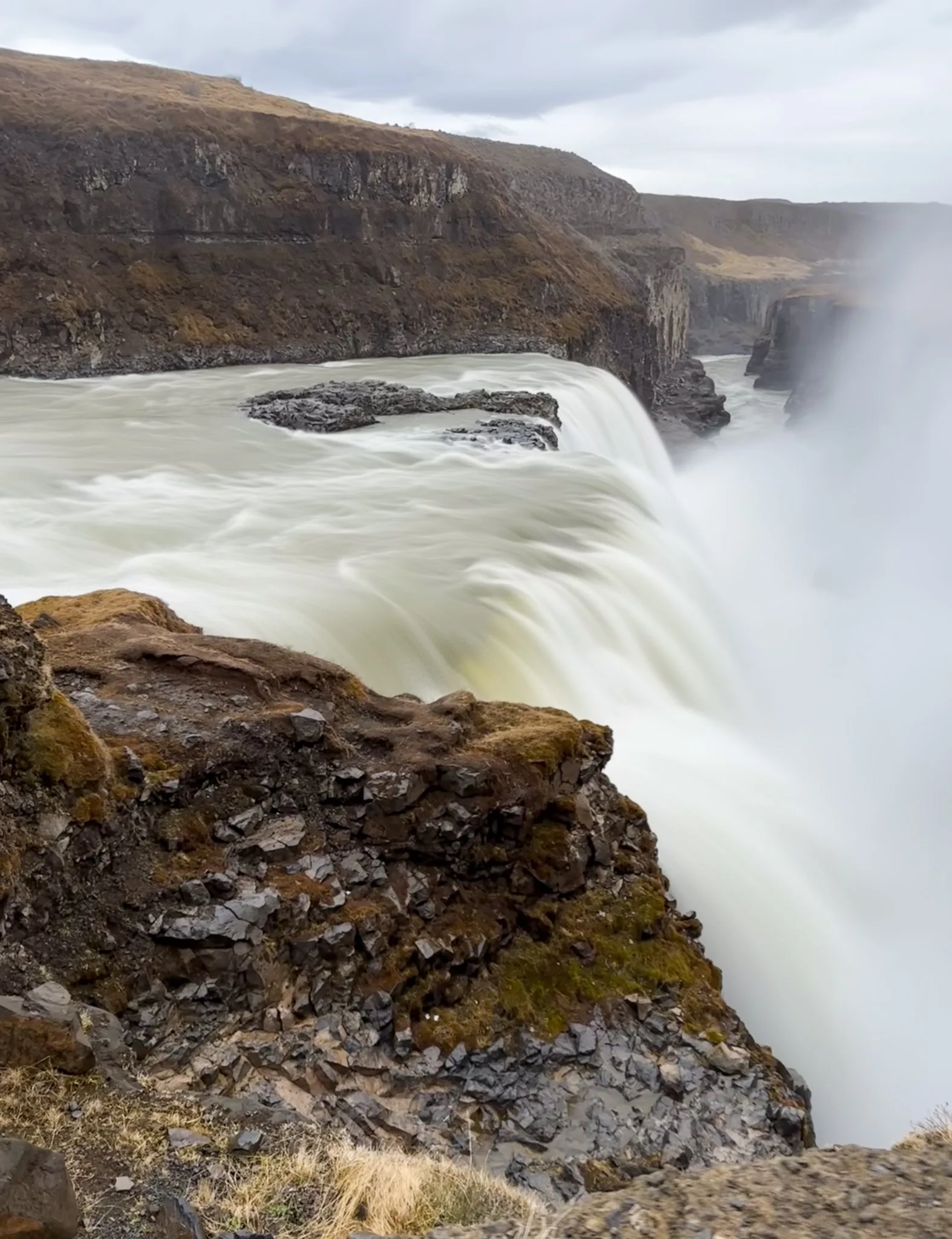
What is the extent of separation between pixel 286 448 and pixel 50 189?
95.0 feet

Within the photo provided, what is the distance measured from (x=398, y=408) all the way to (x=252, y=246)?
2409 centimetres

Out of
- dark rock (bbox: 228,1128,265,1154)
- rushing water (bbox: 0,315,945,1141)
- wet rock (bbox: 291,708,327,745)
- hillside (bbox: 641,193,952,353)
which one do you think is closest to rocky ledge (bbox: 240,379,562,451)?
rushing water (bbox: 0,315,945,1141)

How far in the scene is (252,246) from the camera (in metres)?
53.2

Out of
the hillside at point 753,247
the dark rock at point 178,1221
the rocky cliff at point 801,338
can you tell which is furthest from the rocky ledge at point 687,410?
the dark rock at point 178,1221

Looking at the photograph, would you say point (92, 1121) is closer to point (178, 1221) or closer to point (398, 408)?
point (178, 1221)

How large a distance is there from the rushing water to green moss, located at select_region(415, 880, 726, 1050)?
1611 millimetres

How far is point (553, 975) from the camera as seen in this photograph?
26.6ft

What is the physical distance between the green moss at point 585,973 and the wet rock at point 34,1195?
3.47 m

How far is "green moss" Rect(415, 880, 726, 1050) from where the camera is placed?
765 centimetres

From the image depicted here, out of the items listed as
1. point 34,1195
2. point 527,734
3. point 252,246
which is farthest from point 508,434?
point 252,246

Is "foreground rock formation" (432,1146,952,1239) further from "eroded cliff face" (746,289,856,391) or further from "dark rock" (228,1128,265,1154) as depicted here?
"eroded cliff face" (746,289,856,391)

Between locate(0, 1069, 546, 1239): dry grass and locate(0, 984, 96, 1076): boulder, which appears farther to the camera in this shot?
locate(0, 984, 96, 1076): boulder

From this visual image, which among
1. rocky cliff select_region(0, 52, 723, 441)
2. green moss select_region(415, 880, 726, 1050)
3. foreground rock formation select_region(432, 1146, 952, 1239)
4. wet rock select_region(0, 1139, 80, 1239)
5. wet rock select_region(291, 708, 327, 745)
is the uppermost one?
rocky cliff select_region(0, 52, 723, 441)

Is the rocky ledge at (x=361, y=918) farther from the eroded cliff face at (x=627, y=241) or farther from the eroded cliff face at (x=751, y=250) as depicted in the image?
the eroded cliff face at (x=751, y=250)
